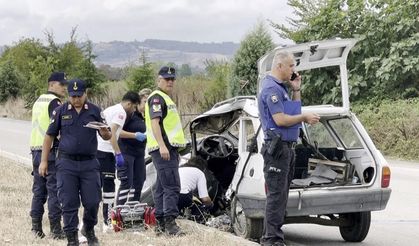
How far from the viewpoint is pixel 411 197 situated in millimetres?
11047

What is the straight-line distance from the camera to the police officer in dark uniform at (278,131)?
245 inches

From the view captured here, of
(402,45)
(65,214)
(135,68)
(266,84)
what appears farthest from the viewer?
(135,68)

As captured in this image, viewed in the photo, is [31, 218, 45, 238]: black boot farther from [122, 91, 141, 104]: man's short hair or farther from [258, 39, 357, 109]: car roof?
[258, 39, 357, 109]: car roof

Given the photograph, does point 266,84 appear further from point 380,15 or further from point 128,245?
point 380,15

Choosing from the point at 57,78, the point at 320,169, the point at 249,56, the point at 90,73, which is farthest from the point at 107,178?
the point at 90,73

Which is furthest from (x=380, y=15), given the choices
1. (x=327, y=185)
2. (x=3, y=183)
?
(x=327, y=185)

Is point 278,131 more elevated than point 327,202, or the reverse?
point 278,131

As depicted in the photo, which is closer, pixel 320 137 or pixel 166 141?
pixel 166 141

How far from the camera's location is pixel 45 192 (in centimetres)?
777

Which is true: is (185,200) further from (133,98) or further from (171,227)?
(133,98)

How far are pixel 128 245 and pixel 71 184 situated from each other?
33.6 inches

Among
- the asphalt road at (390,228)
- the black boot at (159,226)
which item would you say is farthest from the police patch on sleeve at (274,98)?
the asphalt road at (390,228)

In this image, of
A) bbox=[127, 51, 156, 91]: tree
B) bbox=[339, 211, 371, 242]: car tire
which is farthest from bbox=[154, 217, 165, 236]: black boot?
bbox=[127, 51, 156, 91]: tree

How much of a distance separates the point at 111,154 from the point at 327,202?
2.69 m
